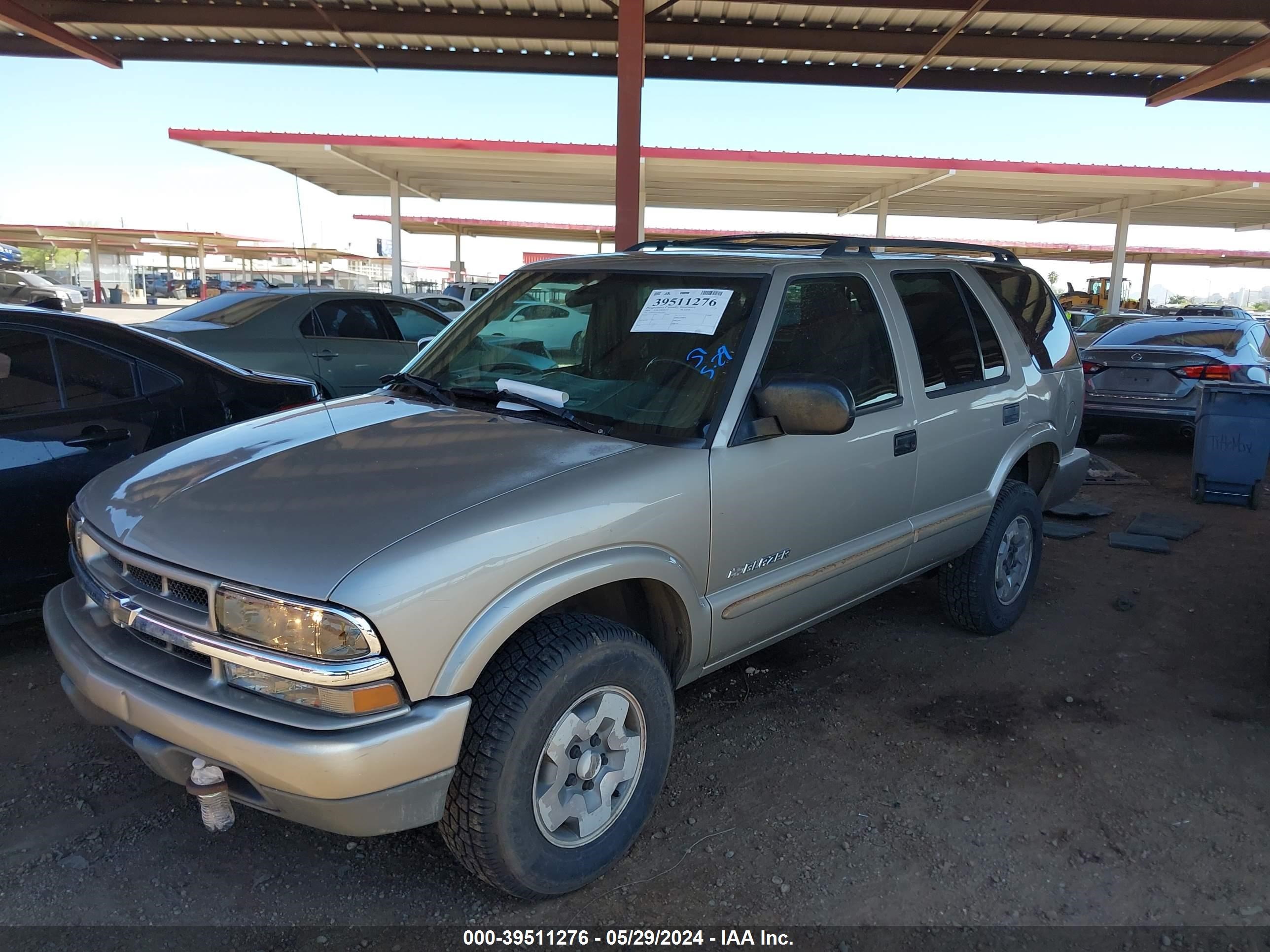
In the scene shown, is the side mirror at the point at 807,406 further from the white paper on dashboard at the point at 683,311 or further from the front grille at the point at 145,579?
the front grille at the point at 145,579

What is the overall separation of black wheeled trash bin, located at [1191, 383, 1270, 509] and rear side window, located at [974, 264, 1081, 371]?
10.3 feet

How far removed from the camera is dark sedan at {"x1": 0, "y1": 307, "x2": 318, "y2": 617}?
12.4ft

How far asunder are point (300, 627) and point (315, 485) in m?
0.55

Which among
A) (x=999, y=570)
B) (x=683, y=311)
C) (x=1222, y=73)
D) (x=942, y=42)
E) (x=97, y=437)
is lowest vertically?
(x=999, y=570)

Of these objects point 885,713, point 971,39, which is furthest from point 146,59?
point 885,713

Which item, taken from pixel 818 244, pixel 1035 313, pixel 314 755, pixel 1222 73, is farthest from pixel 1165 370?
pixel 314 755

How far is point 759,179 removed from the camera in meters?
21.8

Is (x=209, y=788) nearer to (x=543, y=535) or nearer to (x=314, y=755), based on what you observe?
(x=314, y=755)

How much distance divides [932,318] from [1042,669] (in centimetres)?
176

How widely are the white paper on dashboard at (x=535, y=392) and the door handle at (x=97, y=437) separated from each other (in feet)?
6.78

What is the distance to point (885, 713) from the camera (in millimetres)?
3795

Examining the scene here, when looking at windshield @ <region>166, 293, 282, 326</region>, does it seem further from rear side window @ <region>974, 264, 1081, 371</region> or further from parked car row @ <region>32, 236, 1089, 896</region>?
rear side window @ <region>974, 264, 1081, 371</region>

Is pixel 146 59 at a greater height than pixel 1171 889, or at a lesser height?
greater

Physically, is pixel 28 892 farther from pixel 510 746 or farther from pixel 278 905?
pixel 510 746
